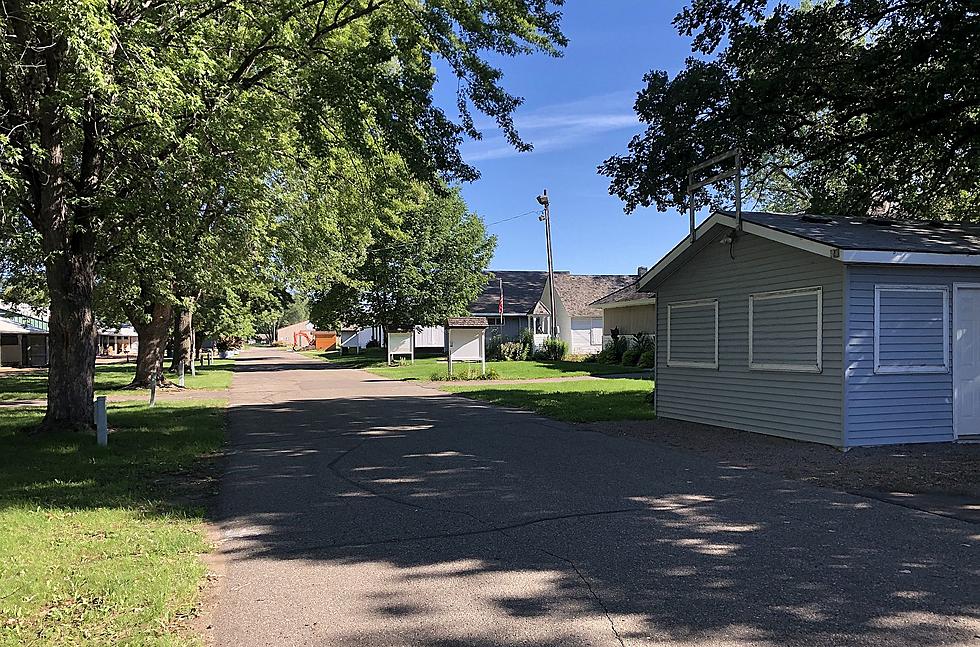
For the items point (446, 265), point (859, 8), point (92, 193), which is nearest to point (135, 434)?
point (92, 193)

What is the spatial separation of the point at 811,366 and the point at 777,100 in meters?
6.48

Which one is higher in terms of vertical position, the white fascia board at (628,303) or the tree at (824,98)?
the tree at (824,98)

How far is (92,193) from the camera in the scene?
40.5ft

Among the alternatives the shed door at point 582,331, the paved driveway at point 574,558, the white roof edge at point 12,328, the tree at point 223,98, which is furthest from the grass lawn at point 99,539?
the shed door at point 582,331

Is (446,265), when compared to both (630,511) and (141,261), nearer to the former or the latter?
(141,261)

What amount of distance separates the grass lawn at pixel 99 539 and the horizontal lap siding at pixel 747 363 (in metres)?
8.59

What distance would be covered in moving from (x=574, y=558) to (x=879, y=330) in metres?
Answer: 7.36

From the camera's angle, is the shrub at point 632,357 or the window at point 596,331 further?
the window at point 596,331

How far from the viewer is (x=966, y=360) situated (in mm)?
10984

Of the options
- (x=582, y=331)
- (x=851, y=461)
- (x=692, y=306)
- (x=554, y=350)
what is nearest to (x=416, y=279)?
(x=554, y=350)

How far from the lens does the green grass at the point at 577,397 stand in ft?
51.1

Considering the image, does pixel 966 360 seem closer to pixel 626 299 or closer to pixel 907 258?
pixel 907 258

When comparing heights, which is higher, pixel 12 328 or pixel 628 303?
pixel 628 303

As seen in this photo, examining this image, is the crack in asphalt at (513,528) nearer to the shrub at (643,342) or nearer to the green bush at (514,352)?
the shrub at (643,342)
